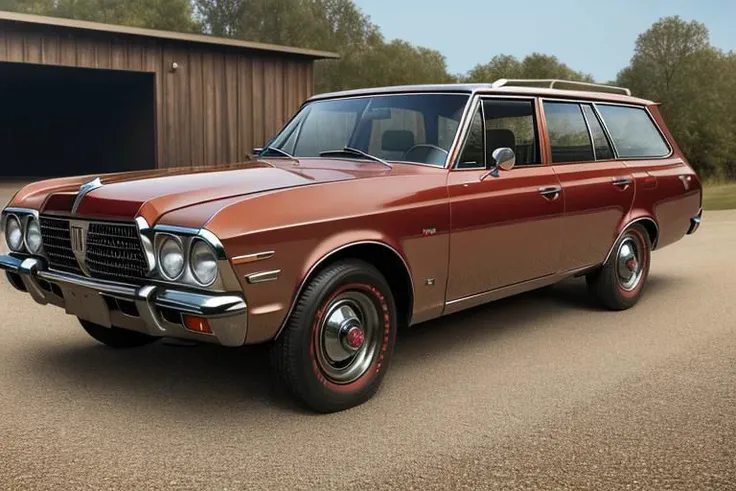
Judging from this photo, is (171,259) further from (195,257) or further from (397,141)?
(397,141)

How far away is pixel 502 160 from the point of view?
479 centimetres

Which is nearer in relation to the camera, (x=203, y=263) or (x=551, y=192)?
(x=203, y=263)

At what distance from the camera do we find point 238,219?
137 inches

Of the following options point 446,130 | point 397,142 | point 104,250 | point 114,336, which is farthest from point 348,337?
point 114,336

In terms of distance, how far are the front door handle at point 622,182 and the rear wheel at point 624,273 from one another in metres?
0.40

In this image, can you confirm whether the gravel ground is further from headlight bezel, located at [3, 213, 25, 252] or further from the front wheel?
headlight bezel, located at [3, 213, 25, 252]

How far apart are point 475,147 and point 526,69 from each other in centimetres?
6138

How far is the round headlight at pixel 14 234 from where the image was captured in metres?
4.43

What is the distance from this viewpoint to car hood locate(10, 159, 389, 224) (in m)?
3.66

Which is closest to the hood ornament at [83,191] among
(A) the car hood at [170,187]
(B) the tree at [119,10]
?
(A) the car hood at [170,187]

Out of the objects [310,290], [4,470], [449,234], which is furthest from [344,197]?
[4,470]

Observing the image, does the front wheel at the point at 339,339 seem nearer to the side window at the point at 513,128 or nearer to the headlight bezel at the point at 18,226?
the side window at the point at 513,128

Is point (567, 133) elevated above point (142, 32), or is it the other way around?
point (142, 32)

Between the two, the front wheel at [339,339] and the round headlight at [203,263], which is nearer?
the round headlight at [203,263]
